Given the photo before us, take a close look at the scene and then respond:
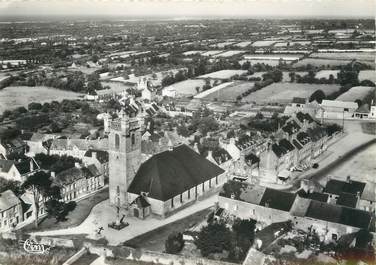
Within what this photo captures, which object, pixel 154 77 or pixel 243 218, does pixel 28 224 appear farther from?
pixel 154 77

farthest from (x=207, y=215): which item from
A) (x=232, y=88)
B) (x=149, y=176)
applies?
(x=232, y=88)

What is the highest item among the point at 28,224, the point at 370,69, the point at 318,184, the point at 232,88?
the point at 370,69

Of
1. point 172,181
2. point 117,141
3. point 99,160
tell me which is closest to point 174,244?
point 172,181

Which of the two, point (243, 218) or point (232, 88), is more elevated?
point (232, 88)

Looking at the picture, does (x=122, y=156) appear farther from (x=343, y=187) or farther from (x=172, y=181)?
(x=343, y=187)

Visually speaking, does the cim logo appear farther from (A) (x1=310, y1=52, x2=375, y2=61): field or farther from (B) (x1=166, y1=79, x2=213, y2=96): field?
(B) (x1=166, y1=79, x2=213, y2=96): field

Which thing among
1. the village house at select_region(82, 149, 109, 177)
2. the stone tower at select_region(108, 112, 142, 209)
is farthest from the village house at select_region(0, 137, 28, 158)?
the stone tower at select_region(108, 112, 142, 209)

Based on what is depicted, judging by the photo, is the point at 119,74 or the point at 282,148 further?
the point at 119,74
